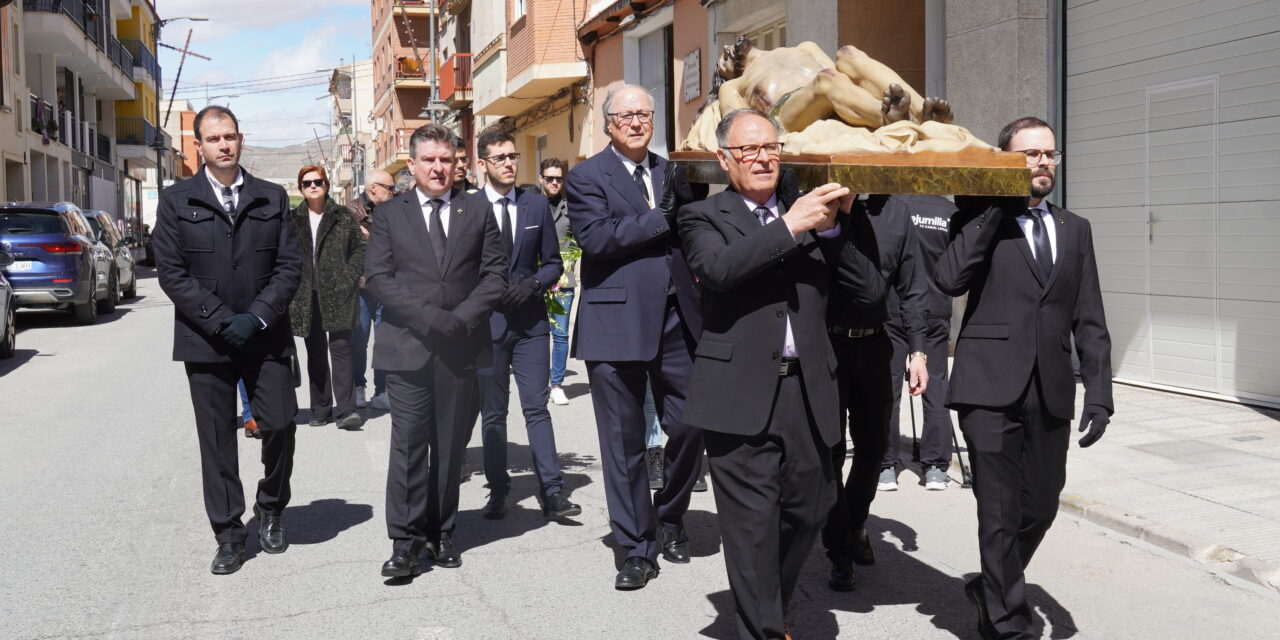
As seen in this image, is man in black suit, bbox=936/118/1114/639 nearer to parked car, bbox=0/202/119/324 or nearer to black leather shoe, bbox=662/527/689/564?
black leather shoe, bbox=662/527/689/564

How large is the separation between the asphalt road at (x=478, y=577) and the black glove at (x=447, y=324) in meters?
1.11

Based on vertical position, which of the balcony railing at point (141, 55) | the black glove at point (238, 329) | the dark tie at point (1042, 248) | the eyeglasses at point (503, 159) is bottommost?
the black glove at point (238, 329)

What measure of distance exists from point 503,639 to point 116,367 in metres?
10.9

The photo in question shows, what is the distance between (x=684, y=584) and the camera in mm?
5449

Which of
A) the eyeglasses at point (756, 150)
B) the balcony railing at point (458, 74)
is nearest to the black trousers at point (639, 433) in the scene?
the eyeglasses at point (756, 150)

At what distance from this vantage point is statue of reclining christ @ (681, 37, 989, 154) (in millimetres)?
4664

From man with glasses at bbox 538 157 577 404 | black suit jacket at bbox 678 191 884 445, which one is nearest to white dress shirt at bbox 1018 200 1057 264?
black suit jacket at bbox 678 191 884 445

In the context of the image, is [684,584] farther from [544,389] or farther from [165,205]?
[165,205]

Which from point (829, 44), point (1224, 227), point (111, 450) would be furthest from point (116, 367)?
point (1224, 227)

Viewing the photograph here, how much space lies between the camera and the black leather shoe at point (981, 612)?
448 centimetres

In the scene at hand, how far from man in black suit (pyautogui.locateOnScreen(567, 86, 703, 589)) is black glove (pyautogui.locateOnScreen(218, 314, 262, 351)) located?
1475mm

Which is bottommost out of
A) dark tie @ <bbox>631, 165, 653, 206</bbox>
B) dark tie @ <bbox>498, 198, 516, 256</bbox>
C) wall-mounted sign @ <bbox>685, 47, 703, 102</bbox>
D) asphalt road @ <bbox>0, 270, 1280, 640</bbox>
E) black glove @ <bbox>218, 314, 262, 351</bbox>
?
asphalt road @ <bbox>0, 270, 1280, 640</bbox>

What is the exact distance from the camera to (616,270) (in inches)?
216

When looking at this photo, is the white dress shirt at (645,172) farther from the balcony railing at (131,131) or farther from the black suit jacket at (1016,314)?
the balcony railing at (131,131)
